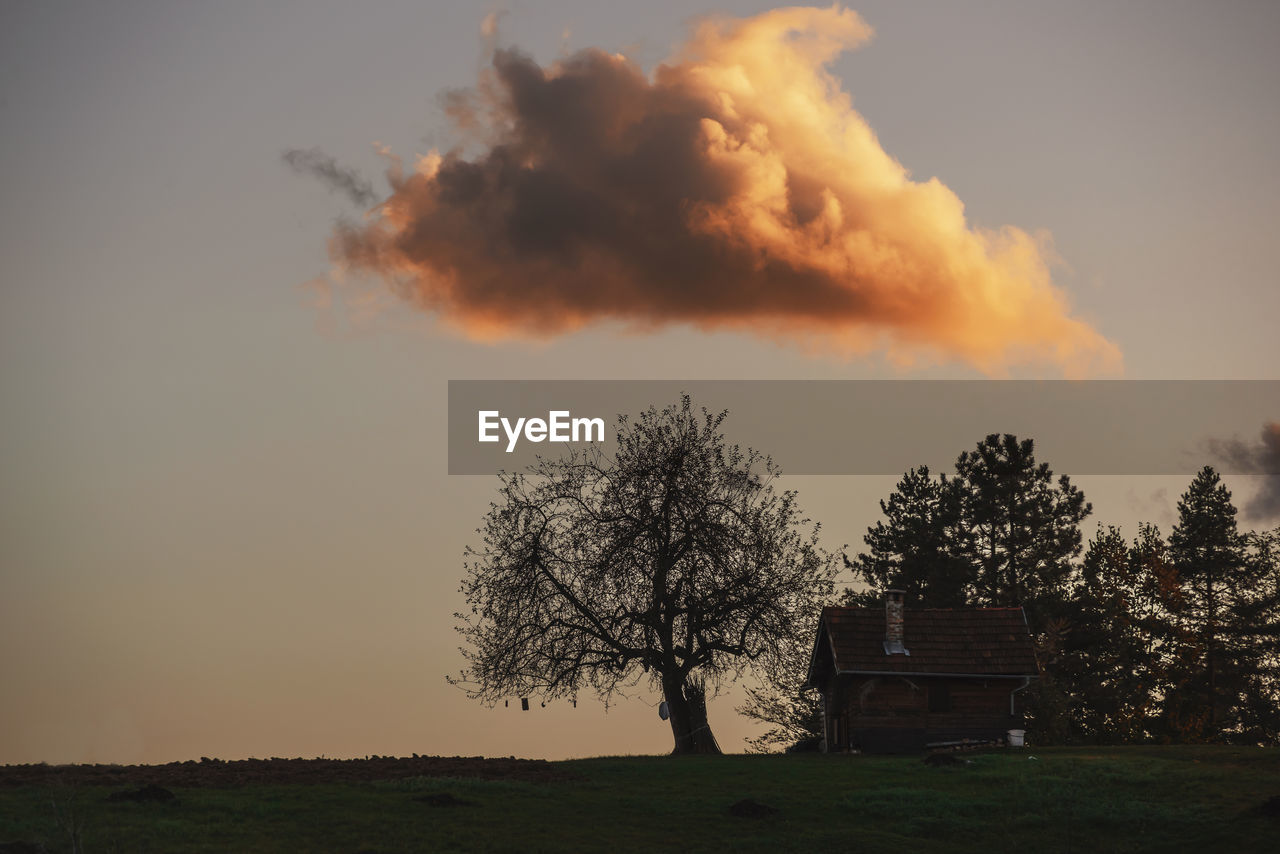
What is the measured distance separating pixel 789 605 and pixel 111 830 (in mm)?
27116

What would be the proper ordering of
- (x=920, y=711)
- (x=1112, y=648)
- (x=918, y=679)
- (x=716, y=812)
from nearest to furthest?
(x=716, y=812) → (x=920, y=711) → (x=918, y=679) → (x=1112, y=648)

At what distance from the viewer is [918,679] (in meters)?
46.9

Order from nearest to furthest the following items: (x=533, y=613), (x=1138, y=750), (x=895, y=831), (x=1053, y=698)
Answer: (x=895, y=831) < (x=1138, y=750) < (x=533, y=613) < (x=1053, y=698)

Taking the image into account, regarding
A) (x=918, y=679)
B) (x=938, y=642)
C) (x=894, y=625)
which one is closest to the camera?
→ (x=918, y=679)

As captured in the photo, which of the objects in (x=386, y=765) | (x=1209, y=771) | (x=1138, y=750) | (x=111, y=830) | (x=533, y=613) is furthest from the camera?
(x=533, y=613)

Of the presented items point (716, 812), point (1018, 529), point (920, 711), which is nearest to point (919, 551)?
point (1018, 529)

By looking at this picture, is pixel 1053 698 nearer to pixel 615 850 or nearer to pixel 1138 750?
pixel 1138 750

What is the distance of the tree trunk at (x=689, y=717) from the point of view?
47375mm

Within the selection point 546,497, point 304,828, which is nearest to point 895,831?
point 304,828

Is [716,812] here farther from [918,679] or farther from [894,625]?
[894,625]

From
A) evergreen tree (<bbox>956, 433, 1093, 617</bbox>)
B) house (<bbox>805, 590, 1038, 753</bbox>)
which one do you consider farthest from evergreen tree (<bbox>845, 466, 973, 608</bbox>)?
house (<bbox>805, 590, 1038, 753</bbox>)

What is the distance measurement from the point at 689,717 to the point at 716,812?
1588 centimetres

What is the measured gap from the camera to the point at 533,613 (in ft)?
152

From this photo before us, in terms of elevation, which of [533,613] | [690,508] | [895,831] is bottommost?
[895,831]
